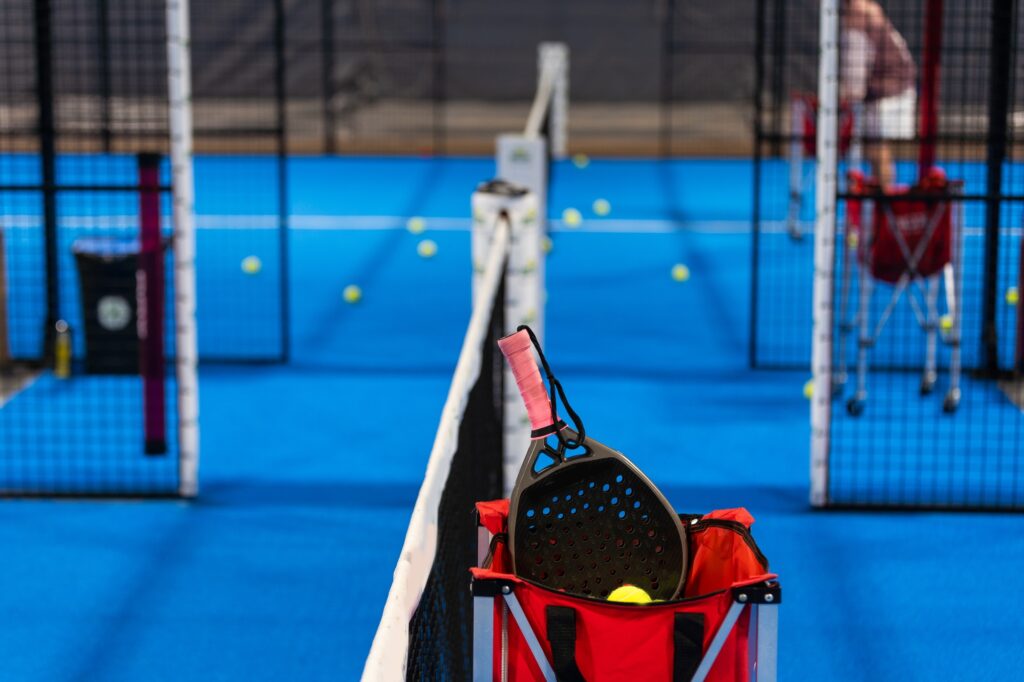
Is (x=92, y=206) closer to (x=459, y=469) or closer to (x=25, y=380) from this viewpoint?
(x=25, y=380)

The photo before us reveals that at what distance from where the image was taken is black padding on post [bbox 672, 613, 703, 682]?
2.51 meters

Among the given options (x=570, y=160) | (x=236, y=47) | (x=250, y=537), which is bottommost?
(x=250, y=537)

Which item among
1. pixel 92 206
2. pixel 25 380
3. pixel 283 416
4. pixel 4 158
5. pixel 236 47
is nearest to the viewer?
pixel 283 416

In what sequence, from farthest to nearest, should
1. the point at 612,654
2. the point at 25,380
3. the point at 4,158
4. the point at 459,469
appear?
the point at 4,158
the point at 25,380
the point at 459,469
the point at 612,654

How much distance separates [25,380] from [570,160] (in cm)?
1076

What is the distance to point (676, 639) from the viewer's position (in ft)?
8.26

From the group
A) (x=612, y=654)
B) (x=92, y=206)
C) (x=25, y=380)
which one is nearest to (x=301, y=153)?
(x=92, y=206)

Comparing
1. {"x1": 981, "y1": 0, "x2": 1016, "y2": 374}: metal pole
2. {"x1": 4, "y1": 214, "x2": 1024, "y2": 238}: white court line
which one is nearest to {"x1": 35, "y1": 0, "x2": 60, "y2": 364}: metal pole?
{"x1": 981, "y1": 0, "x2": 1016, "y2": 374}: metal pole

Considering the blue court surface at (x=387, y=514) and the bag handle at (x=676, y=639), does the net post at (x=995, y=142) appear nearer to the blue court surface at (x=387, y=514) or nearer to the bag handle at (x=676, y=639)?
the blue court surface at (x=387, y=514)

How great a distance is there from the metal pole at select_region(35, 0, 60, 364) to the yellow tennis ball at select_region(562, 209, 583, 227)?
19.5 feet

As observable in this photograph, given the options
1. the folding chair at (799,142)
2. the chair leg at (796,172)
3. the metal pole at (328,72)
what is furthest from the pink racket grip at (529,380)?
the metal pole at (328,72)

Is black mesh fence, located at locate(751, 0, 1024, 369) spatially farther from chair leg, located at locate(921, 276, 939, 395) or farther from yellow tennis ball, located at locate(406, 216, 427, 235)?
yellow tennis ball, located at locate(406, 216, 427, 235)

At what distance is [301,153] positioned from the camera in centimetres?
1881

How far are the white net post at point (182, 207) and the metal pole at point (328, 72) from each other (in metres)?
11.4
